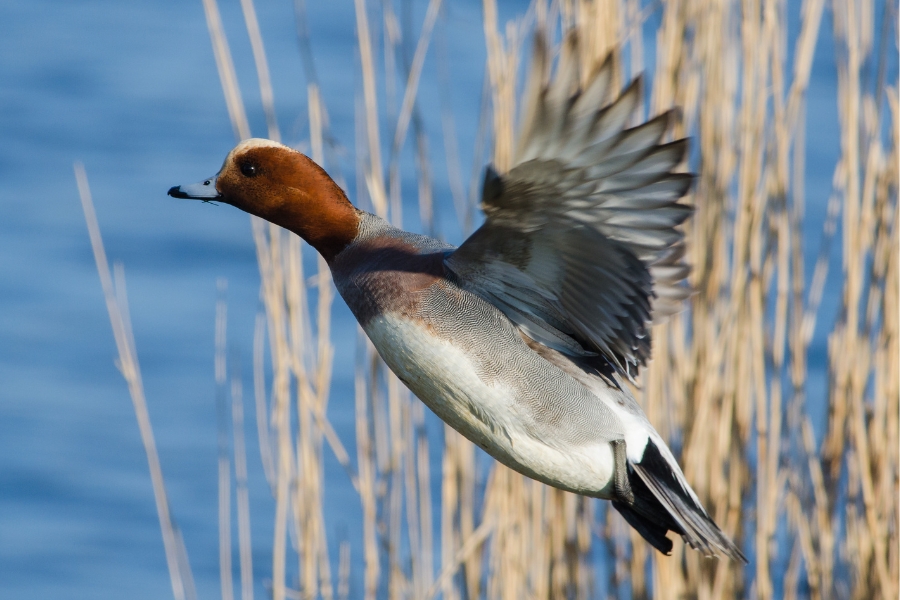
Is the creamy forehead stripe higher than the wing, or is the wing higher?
the creamy forehead stripe

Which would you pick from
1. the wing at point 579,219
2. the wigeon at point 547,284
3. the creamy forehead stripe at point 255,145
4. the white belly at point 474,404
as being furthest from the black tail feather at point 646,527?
the creamy forehead stripe at point 255,145

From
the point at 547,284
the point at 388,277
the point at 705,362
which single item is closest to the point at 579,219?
the point at 547,284

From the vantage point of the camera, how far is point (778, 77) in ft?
8.15

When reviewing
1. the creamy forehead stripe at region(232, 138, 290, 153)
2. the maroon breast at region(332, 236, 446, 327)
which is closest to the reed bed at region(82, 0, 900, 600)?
the creamy forehead stripe at region(232, 138, 290, 153)

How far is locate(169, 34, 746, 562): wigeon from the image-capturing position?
1709 mm

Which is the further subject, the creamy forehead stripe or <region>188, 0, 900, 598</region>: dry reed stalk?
<region>188, 0, 900, 598</region>: dry reed stalk

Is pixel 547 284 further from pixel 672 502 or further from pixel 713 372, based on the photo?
pixel 713 372

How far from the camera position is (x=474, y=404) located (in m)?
1.99

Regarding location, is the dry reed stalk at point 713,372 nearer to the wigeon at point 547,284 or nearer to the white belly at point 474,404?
the wigeon at point 547,284

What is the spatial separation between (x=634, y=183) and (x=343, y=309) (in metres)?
Answer: 3.60

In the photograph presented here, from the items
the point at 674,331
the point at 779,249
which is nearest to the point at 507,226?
the point at 674,331

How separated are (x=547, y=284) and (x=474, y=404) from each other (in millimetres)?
216

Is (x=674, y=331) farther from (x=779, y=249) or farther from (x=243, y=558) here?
(x=243, y=558)

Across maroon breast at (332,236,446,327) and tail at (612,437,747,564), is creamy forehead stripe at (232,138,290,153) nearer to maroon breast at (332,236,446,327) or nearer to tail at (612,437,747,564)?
maroon breast at (332,236,446,327)
